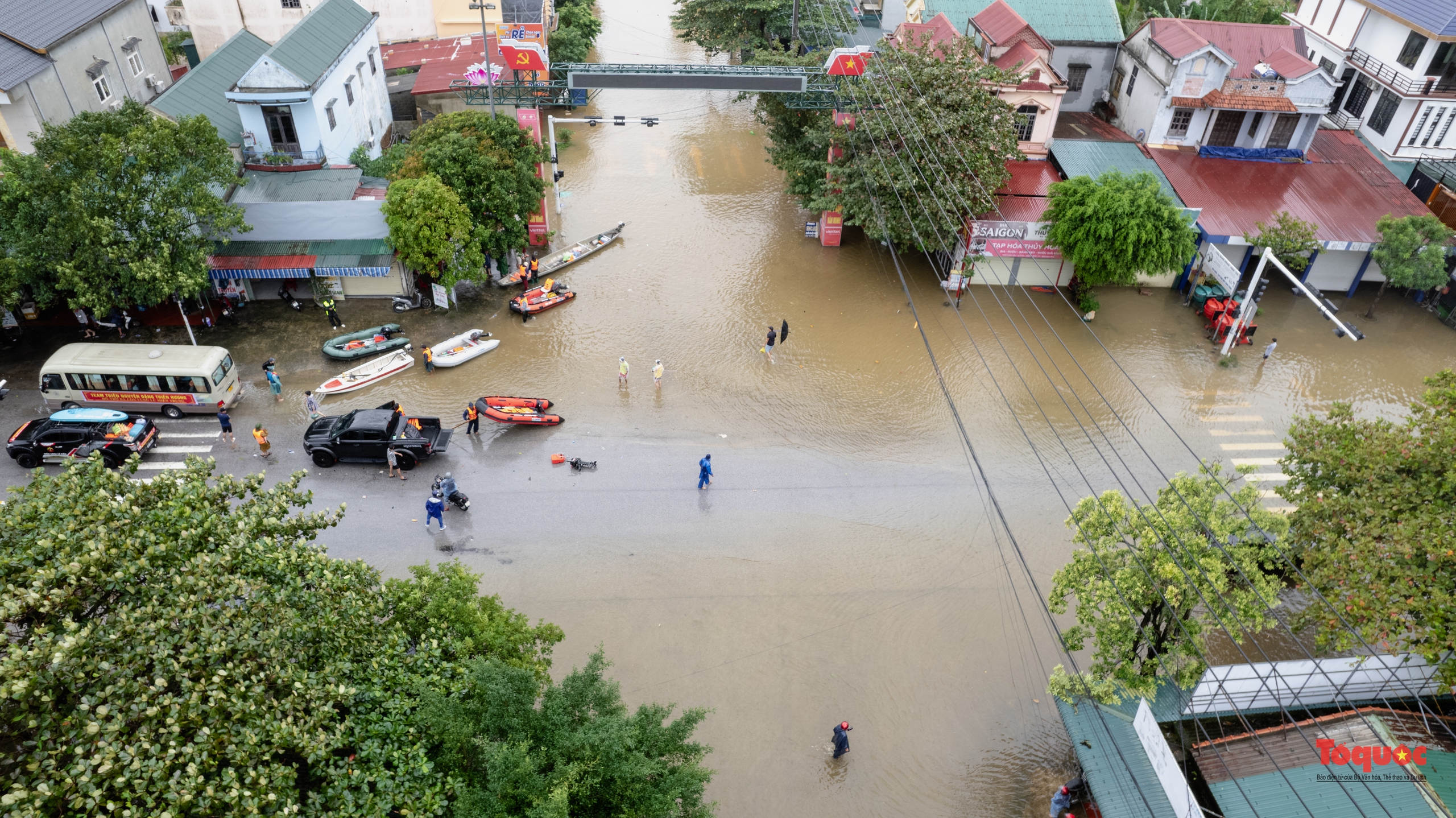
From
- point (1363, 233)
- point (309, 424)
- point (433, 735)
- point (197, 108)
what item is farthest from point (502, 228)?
point (1363, 233)

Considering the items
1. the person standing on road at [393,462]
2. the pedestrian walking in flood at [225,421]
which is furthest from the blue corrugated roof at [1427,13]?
the pedestrian walking in flood at [225,421]

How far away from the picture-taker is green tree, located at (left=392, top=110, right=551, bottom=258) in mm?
32594

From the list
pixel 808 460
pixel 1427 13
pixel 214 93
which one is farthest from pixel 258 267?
pixel 1427 13

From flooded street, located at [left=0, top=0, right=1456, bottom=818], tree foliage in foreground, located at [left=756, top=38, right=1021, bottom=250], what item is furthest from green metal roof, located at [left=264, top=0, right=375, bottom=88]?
tree foliage in foreground, located at [left=756, top=38, right=1021, bottom=250]

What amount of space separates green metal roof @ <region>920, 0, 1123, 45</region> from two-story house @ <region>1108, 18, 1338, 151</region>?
2.94 meters

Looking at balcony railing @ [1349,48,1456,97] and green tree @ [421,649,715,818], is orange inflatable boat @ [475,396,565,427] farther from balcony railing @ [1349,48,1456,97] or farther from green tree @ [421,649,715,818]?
balcony railing @ [1349,48,1456,97]

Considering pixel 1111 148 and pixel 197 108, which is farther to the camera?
pixel 1111 148

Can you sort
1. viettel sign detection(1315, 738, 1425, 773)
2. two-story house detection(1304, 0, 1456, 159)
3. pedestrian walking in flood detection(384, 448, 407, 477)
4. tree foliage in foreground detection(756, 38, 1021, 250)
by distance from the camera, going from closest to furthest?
1. viettel sign detection(1315, 738, 1425, 773)
2. pedestrian walking in flood detection(384, 448, 407, 477)
3. tree foliage in foreground detection(756, 38, 1021, 250)
4. two-story house detection(1304, 0, 1456, 159)

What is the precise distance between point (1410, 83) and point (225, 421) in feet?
162

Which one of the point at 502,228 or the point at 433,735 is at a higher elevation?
the point at 433,735

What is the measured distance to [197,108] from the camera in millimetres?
35750

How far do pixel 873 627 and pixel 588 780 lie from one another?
475 inches

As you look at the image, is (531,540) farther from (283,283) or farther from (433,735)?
(283,283)

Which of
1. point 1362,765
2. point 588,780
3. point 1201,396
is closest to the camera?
point 588,780
